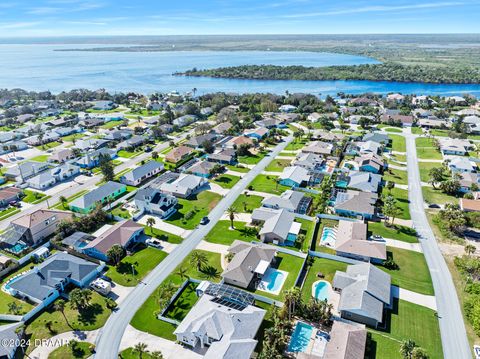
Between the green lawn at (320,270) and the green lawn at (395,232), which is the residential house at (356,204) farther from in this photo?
the green lawn at (320,270)

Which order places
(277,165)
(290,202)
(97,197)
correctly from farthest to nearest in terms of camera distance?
(277,165) < (97,197) < (290,202)

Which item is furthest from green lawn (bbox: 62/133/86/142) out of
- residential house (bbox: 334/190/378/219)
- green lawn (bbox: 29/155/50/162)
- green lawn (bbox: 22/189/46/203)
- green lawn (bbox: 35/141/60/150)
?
residential house (bbox: 334/190/378/219)

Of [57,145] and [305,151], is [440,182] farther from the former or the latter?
[57,145]

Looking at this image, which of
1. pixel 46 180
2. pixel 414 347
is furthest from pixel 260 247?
pixel 46 180

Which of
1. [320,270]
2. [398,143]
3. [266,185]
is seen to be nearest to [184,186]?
[266,185]

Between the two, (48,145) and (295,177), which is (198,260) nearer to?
(295,177)

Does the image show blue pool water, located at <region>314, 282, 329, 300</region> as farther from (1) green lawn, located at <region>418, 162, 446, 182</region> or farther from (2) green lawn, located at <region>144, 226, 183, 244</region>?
(1) green lawn, located at <region>418, 162, 446, 182</region>
